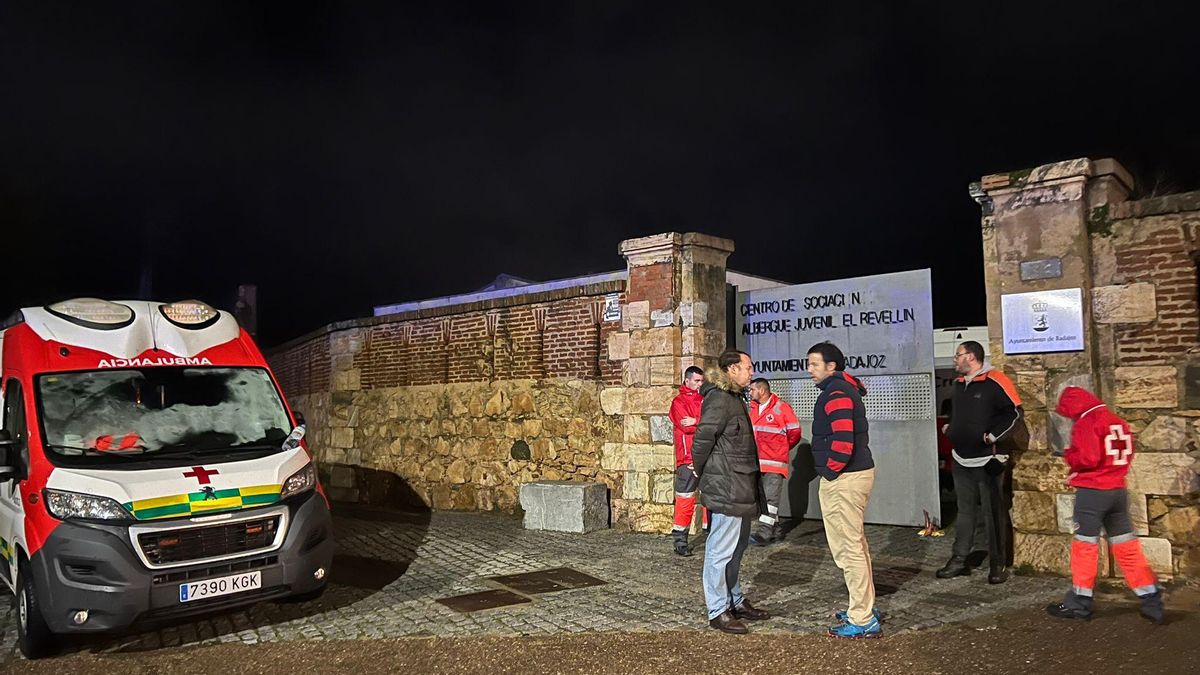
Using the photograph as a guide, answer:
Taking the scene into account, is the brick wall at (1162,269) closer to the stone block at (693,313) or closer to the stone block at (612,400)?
the stone block at (693,313)

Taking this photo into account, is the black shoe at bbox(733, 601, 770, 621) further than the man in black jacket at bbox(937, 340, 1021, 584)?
No

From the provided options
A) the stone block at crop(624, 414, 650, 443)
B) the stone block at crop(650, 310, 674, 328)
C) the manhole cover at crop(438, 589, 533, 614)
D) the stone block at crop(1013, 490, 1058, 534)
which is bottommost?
the manhole cover at crop(438, 589, 533, 614)

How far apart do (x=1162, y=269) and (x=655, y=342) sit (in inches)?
189

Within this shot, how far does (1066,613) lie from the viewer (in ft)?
18.4

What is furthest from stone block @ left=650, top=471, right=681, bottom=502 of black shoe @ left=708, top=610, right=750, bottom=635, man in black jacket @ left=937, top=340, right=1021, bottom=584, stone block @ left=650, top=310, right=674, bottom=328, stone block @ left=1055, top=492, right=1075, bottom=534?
black shoe @ left=708, top=610, right=750, bottom=635

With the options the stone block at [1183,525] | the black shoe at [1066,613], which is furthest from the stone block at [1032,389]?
the black shoe at [1066,613]

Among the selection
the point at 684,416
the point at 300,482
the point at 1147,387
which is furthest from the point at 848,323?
the point at 300,482

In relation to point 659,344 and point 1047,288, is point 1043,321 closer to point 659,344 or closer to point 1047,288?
point 1047,288

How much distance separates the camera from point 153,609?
5.09 meters

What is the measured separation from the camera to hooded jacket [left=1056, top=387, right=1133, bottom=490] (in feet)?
18.1

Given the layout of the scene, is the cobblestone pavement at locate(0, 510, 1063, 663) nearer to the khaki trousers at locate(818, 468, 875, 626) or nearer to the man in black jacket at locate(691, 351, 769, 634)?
the man in black jacket at locate(691, 351, 769, 634)

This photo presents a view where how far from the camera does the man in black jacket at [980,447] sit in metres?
6.61

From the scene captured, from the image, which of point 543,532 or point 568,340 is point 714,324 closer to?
point 568,340

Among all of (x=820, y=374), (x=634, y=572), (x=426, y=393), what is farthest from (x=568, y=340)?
(x=820, y=374)
